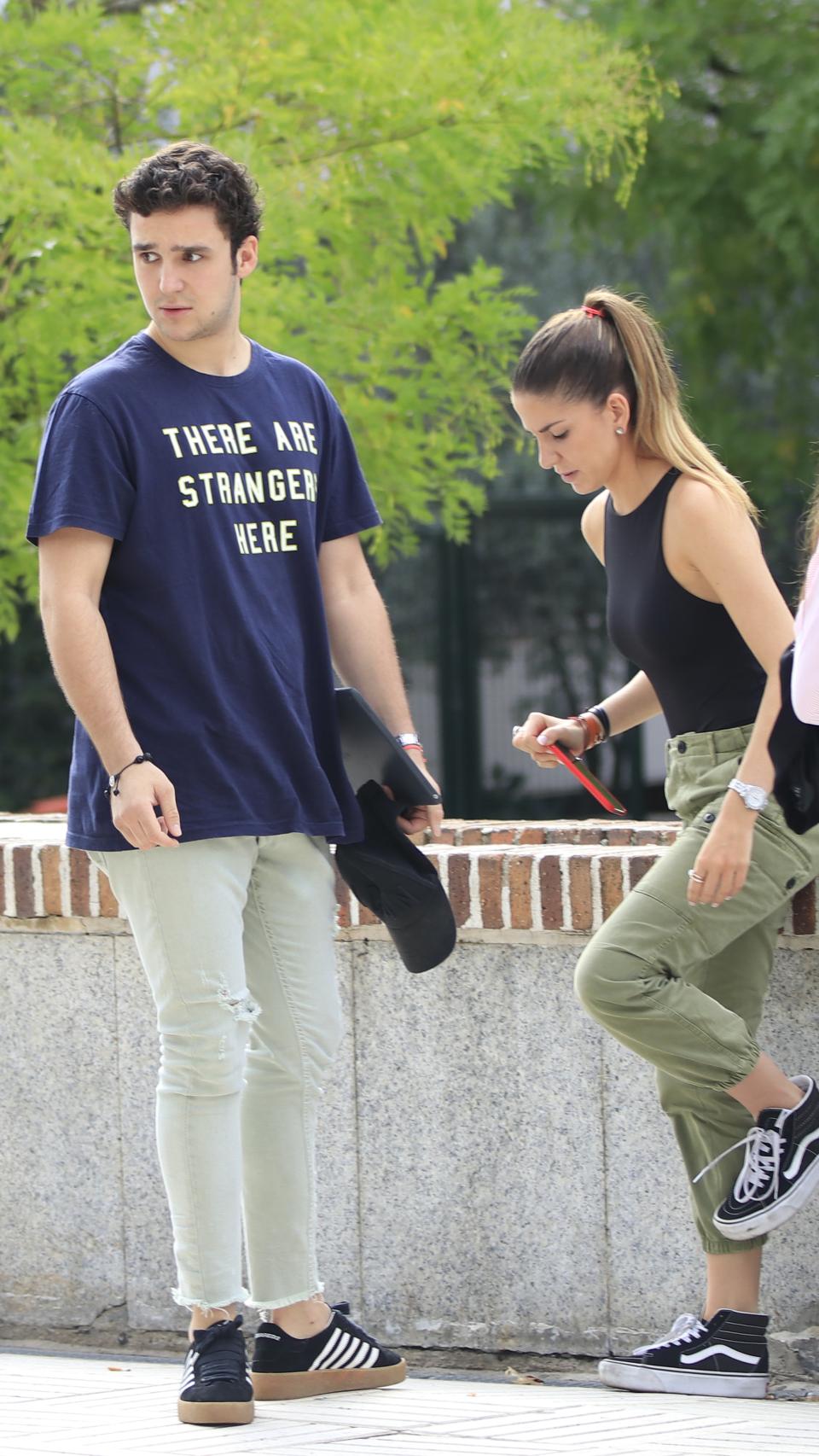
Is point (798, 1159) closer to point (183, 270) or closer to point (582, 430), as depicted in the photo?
point (582, 430)

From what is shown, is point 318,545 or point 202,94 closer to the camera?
point 318,545

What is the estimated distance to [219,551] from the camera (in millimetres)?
3283

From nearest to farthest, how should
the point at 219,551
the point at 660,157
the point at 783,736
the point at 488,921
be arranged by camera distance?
the point at 783,736
the point at 219,551
the point at 488,921
the point at 660,157

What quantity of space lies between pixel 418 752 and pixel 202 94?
437 cm

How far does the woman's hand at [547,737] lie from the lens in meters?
3.74

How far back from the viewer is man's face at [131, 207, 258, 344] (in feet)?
10.8

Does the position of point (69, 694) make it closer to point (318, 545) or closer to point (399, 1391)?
point (318, 545)

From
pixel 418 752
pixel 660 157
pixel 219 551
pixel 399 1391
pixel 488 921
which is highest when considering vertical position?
pixel 660 157

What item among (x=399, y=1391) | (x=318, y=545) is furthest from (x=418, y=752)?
(x=399, y=1391)

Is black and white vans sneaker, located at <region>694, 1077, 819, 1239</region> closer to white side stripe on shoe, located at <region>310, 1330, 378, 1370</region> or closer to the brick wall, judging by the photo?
the brick wall

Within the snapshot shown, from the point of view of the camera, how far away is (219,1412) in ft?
10.6

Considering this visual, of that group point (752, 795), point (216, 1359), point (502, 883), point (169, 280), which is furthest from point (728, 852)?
point (169, 280)

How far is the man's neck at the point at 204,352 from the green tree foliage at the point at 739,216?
9094mm

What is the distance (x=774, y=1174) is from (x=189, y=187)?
2018mm
